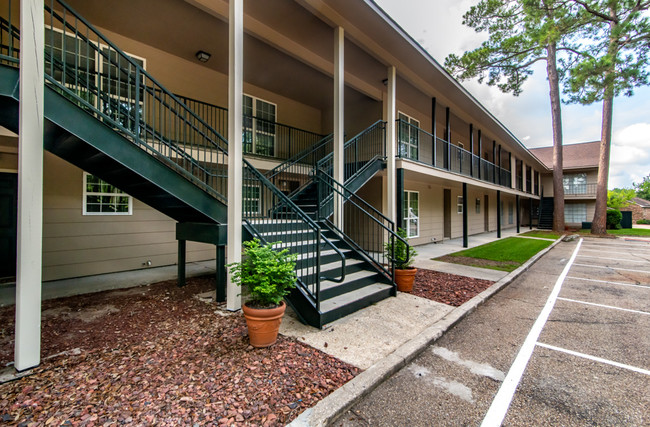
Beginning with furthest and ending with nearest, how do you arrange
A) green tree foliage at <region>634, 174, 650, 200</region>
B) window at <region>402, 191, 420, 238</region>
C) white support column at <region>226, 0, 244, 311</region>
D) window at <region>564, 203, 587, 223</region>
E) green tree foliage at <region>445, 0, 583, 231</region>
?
green tree foliage at <region>634, 174, 650, 200</region>, window at <region>564, 203, 587, 223</region>, green tree foliage at <region>445, 0, 583, 231</region>, window at <region>402, 191, 420, 238</region>, white support column at <region>226, 0, 244, 311</region>

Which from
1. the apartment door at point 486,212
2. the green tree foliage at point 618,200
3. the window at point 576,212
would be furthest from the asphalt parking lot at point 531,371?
the green tree foliage at point 618,200

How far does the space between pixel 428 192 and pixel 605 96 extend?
29.9 ft

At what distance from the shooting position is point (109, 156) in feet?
11.8

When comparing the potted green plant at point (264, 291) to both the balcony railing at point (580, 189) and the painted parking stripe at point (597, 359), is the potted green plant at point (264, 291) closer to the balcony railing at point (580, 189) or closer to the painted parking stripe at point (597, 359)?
the painted parking stripe at point (597, 359)

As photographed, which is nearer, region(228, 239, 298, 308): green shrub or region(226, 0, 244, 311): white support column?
region(228, 239, 298, 308): green shrub

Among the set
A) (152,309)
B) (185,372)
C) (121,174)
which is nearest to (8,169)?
(121,174)

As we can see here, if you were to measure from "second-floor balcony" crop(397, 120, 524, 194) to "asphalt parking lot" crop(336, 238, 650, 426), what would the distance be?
5.56 metres

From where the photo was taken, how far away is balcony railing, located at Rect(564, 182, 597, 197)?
26.0 m

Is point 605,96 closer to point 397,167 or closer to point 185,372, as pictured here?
point 397,167

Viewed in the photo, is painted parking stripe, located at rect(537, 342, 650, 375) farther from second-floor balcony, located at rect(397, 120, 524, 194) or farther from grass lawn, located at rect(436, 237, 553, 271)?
second-floor balcony, located at rect(397, 120, 524, 194)

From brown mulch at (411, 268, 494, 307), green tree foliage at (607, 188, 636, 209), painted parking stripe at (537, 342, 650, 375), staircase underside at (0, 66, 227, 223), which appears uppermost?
green tree foliage at (607, 188, 636, 209)

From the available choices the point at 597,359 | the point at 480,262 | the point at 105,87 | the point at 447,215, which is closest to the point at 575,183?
the point at 447,215

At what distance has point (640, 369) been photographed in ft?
10.3

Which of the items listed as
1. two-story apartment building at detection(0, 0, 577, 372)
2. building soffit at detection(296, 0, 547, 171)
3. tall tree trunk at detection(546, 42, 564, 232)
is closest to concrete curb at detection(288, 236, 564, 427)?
two-story apartment building at detection(0, 0, 577, 372)
